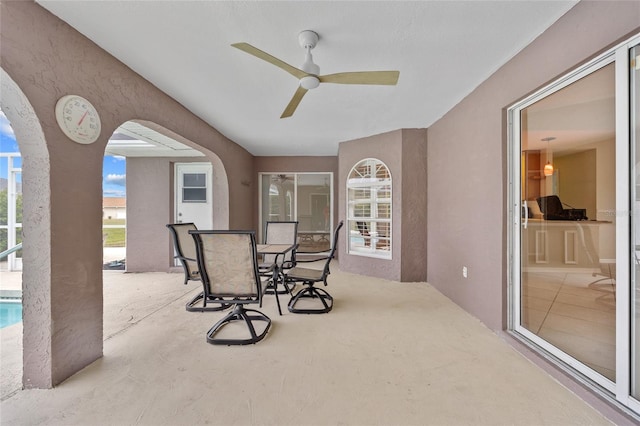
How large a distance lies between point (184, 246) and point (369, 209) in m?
2.98

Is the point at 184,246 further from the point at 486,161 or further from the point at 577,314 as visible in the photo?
the point at 577,314

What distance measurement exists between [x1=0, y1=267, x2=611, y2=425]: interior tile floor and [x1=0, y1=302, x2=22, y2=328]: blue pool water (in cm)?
113

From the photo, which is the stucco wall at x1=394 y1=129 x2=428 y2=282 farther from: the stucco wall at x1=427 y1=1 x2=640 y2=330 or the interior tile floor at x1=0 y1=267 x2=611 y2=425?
the interior tile floor at x1=0 y1=267 x2=611 y2=425

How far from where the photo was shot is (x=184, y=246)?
3.08 meters

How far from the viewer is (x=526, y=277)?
7.69 ft

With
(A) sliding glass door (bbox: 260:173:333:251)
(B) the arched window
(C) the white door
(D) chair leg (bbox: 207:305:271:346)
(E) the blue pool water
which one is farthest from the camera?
(A) sliding glass door (bbox: 260:173:333:251)

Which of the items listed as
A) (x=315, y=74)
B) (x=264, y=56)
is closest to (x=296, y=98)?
(x=315, y=74)

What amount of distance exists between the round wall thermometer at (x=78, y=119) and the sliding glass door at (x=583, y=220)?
3378 mm

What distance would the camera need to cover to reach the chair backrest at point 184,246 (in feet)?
9.30

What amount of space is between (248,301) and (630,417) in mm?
2467

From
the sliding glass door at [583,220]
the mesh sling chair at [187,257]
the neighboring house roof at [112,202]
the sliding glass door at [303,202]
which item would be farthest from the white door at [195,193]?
the sliding glass door at [583,220]

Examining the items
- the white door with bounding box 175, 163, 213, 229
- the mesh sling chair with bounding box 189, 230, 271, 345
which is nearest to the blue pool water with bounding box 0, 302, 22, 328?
the white door with bounding box 175, 163, 213, 229

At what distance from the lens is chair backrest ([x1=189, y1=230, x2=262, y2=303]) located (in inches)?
85.7

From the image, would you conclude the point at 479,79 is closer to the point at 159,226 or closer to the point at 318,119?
the point at 318,119
